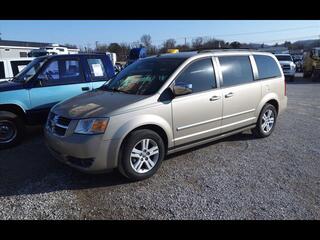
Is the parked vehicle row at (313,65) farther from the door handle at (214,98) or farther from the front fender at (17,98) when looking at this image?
the front fender at (17,98)

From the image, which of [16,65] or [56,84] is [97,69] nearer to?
[56,84]

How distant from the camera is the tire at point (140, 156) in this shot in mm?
3754

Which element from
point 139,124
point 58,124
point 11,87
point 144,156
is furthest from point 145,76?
point 11,87

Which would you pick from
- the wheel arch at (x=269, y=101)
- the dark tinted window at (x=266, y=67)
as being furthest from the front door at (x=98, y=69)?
the wheel arch at (x=269, y=101)

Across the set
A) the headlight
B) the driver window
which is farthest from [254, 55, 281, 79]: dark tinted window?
the driver window

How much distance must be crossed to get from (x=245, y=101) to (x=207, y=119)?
3.47 ft

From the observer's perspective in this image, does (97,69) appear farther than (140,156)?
Yes

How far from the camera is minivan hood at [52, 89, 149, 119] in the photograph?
12.3 ft

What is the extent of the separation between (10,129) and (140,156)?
317 centimetres

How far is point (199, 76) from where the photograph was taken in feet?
14.9

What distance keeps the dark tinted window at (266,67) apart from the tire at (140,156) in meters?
2.78
